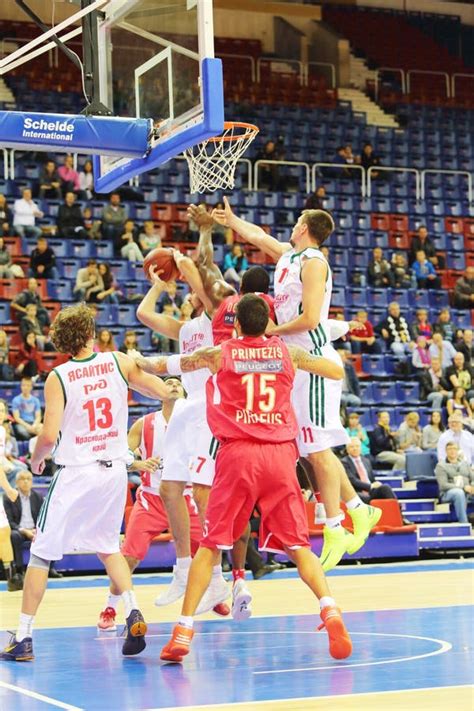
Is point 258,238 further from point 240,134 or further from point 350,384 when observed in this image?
point 350,384

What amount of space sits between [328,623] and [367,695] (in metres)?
1.13

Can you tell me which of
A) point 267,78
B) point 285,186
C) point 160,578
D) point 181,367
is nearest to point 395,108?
point 267,78

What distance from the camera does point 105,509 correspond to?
7789mm

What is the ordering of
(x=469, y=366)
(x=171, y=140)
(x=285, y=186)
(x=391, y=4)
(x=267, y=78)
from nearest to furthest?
(x=171, y=140)
(x=469, y=366)
(x=285, y=186)
(x=267, y=78)
(x=391, y=4)

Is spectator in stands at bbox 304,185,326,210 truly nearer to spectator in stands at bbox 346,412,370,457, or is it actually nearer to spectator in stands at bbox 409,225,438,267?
spectator in stands at bbox 409,225,438,267

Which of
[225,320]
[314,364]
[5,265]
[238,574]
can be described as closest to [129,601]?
[238,574]

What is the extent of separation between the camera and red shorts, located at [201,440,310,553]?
Answer: 7383 millimetres

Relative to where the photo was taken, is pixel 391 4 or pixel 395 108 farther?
pixel 391 4

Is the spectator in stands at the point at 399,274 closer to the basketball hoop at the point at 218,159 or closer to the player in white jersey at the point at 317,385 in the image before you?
the basketball hoop at the point at 218,159

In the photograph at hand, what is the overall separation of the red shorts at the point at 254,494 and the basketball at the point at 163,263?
1.86 m

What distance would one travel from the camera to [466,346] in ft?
69.4

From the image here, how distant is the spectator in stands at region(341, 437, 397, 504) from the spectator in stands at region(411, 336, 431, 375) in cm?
424

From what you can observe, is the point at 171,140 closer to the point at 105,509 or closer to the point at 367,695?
the point at 105,509

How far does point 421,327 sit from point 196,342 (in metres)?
13.2
